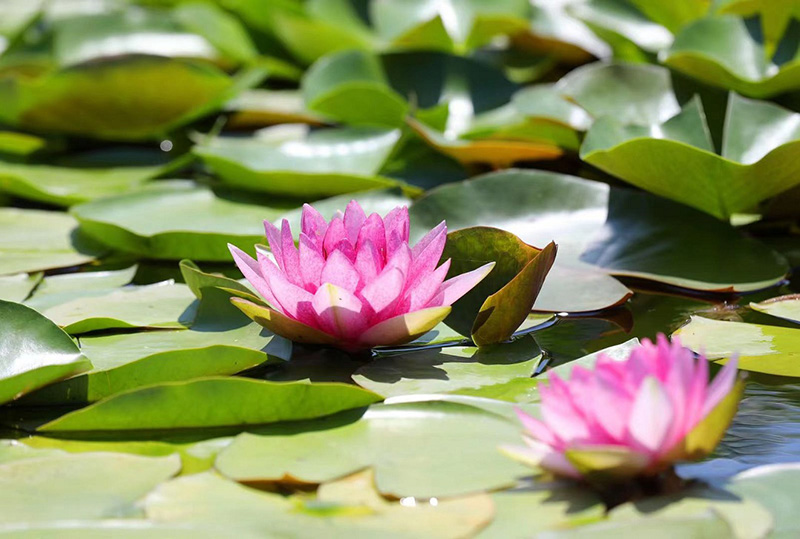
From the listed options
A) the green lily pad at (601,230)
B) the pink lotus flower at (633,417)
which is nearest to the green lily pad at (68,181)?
the green lily pad at (601,230)

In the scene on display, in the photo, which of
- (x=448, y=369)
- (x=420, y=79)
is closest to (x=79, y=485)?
(x=448, y=369)

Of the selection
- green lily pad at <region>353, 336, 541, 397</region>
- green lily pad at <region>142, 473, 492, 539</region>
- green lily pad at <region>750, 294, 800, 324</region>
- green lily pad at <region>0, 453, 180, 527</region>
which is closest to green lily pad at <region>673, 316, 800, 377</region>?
green lily pad at <region>750, 294, 800, 324</region>

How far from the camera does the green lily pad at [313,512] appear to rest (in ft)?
2.45

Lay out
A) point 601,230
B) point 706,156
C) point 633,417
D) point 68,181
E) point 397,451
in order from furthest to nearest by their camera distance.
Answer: point 68,181
point 601,230
point 706,156
point 397,451
point 633,417

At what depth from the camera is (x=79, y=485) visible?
0.84 m

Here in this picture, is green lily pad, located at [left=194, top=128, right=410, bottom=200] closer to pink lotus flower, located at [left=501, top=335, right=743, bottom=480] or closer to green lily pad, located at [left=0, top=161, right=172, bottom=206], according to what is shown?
green lily pad, located at [left=0, top=161, right=172, bottom=206]

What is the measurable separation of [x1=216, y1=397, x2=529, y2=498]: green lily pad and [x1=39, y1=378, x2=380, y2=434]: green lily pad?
0.02 metres

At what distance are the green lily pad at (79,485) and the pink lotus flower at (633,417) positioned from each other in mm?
310

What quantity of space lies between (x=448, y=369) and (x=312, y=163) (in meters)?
0.83

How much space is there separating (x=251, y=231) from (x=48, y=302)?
35 cm

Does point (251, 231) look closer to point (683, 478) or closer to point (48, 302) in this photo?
point (48, 302)

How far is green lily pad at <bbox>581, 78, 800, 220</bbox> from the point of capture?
4.25 ft

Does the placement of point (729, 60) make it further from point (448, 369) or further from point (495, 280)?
point (448, 369)

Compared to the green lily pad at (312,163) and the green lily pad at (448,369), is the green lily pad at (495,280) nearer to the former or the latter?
the green lily pad at (448,369)
